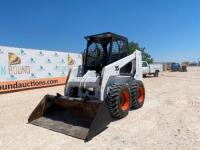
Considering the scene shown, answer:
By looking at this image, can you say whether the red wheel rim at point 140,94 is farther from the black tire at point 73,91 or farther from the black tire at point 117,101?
the black tire at point 73,91

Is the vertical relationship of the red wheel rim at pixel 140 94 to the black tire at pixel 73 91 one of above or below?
below

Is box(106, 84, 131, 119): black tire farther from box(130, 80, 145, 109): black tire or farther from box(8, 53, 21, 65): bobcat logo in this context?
box(8, 53, 21, 65): bobcat logo

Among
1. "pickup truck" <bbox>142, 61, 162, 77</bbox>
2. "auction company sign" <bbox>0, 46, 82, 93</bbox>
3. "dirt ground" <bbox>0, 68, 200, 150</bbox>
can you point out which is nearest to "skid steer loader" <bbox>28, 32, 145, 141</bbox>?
"dirt ground" <bbox>0, 68, 200, 150</bbox>

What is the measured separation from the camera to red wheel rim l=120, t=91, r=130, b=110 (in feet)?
20.4

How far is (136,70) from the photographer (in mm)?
7691

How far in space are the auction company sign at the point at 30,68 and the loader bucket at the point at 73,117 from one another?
760 cm

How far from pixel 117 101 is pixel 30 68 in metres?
10.5

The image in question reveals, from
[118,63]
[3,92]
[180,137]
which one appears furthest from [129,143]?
[3,92]

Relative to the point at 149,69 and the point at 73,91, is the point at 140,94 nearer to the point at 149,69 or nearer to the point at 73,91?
the point at 73,91

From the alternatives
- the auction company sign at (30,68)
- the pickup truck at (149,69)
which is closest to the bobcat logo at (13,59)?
the auction company sign at (30,68)

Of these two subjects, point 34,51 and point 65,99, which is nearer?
point 65,99

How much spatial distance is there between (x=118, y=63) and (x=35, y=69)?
10062 millimetres

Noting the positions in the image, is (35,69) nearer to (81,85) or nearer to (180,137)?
(81,85)

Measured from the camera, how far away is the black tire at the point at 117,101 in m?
5.65
